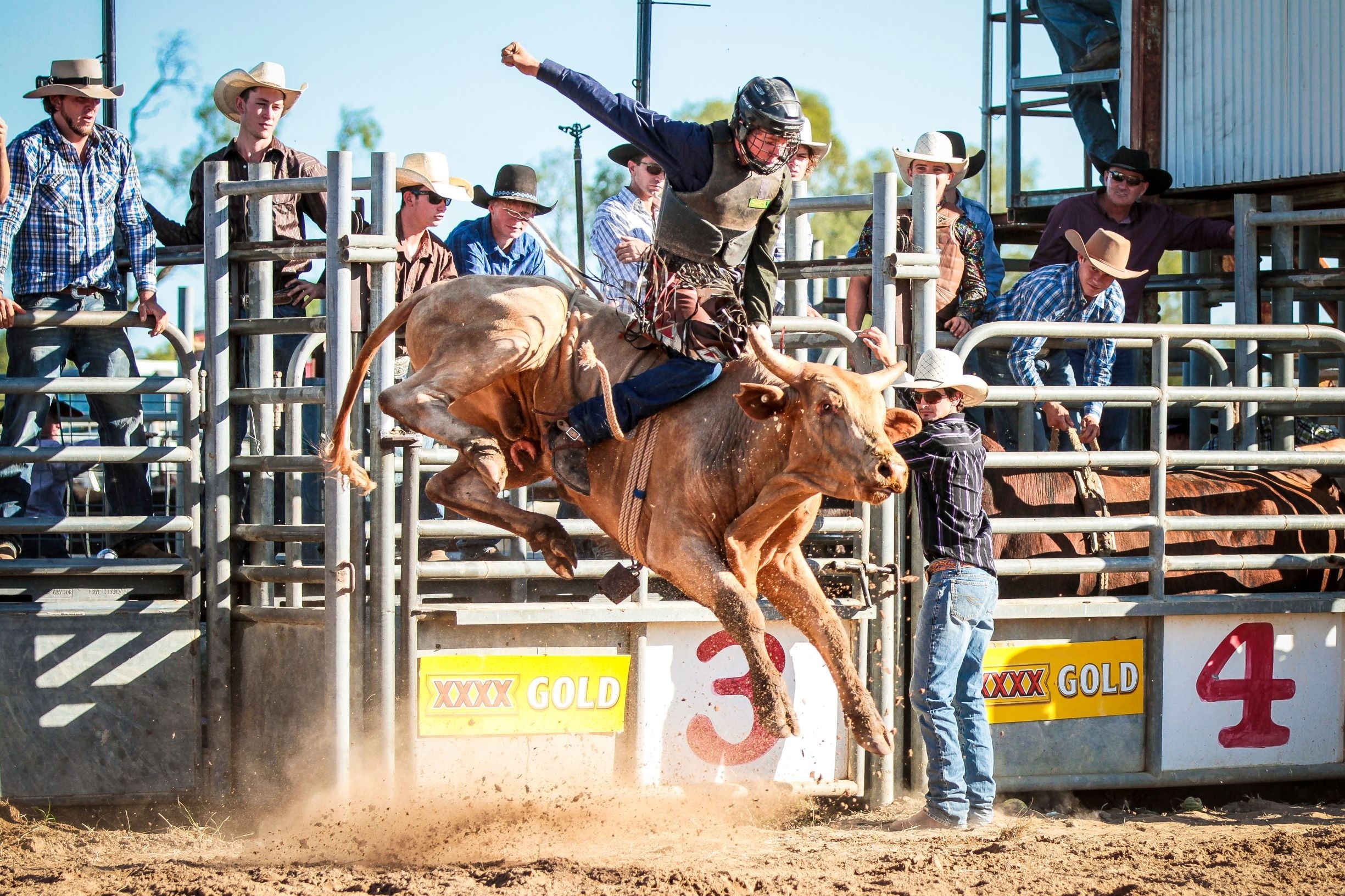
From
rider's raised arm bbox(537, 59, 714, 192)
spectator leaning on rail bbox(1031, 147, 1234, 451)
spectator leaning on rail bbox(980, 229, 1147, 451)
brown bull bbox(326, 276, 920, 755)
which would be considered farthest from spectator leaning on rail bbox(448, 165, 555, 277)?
spectator leaning on rail bbox(1031, 147, 1234, 451)

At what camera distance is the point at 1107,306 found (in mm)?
8023

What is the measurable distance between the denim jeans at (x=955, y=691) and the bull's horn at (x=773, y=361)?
1.50m

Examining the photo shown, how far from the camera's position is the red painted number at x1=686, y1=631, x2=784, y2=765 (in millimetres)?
6805

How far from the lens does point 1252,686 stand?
24.6ft

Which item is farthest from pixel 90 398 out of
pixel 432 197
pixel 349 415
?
pixel 432 197

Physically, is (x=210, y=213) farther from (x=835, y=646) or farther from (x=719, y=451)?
(x=835, y=646)

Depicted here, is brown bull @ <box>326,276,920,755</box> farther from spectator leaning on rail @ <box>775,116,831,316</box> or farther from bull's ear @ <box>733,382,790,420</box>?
spectator leaning on rail @ <box>775,116,831,316</box>

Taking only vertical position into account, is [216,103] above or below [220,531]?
above

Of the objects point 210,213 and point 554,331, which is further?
point 210,213

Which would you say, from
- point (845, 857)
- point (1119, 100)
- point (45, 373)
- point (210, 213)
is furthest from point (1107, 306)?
point (45, 373)

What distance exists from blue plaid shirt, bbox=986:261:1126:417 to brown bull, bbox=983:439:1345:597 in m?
0.52

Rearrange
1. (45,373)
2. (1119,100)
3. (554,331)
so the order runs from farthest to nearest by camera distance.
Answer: (1119,100) → (45,373) → (554,331)

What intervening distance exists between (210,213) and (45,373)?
1.10m

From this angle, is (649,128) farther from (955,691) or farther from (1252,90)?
(1252,90)
